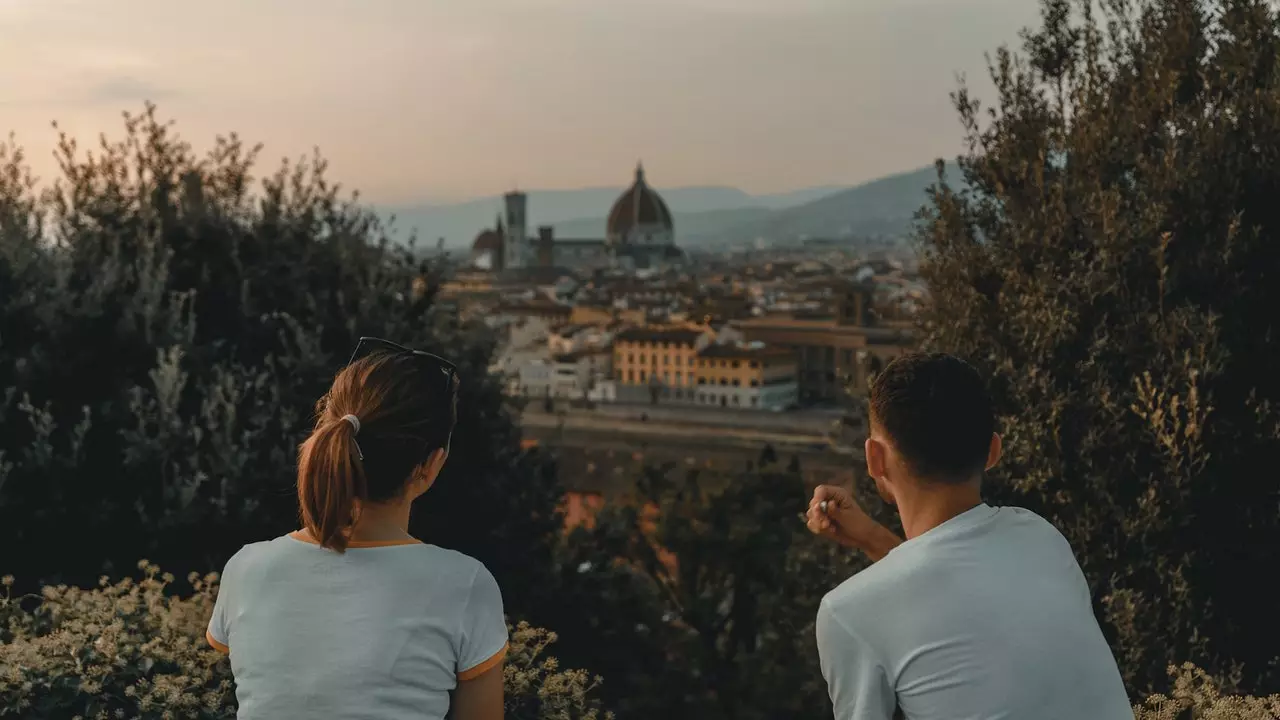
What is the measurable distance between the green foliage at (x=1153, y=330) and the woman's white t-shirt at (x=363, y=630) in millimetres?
4138

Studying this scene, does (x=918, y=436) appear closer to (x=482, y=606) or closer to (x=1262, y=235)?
(x=482, y=606)

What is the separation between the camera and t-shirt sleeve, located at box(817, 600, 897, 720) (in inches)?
71.1

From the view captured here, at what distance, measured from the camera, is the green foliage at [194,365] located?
6.46 metres

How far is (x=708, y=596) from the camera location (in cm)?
1359

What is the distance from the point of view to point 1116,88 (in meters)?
6.43

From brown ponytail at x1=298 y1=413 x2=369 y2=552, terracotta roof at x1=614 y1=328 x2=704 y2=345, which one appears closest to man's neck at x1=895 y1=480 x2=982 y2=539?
brown ponytail at x1=298 y1=413 x2=369 y2=552

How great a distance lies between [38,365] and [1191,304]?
5.82 metres

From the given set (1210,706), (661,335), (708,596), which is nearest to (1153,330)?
(1210,706)

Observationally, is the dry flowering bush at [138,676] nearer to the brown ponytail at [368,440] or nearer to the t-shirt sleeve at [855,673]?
the brown ponytail at [368,440]

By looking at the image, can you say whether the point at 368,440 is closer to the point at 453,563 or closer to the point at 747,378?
the point at 453,563

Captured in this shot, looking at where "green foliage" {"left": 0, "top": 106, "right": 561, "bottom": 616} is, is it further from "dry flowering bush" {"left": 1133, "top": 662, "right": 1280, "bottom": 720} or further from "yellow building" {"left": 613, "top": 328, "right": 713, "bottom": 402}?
"yellow building" {"left": 613, "top": 328, "right": 713, "bottom": 402}

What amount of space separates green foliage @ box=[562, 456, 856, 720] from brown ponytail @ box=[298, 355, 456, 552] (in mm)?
5330

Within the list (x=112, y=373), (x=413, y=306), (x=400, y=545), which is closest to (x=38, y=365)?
(x=112, y=373)

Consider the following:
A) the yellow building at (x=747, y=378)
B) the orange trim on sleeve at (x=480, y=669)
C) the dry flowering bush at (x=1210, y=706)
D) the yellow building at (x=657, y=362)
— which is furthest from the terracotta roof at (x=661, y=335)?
the orange trim on sleeve at (x=480, y=669)
